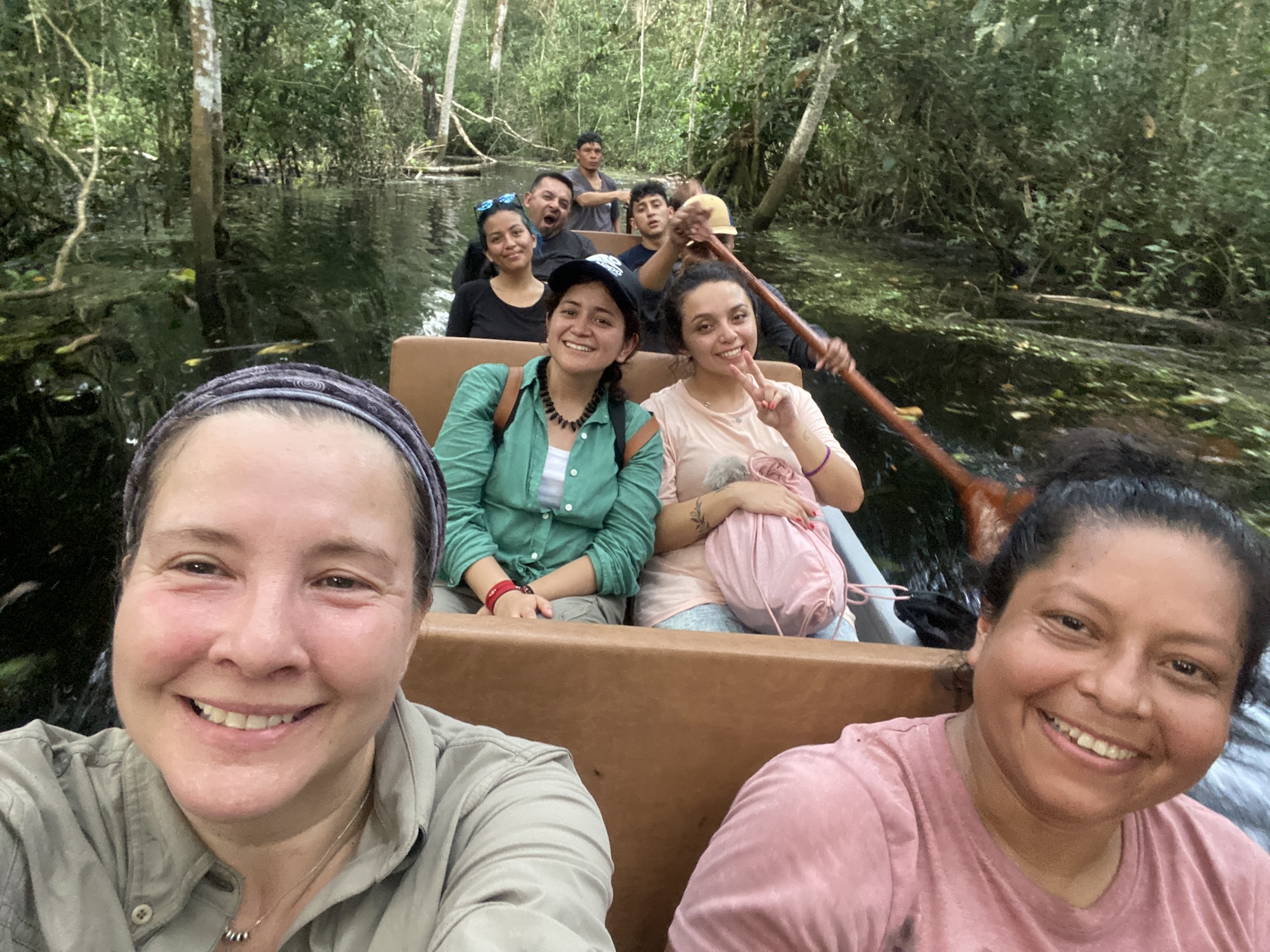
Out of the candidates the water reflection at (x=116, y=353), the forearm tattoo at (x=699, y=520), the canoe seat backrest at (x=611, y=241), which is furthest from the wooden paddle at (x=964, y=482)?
the water reflection at (x=116, y=353)

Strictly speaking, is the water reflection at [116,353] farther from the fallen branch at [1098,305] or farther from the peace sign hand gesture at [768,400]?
the fallen branch at [1098,305]

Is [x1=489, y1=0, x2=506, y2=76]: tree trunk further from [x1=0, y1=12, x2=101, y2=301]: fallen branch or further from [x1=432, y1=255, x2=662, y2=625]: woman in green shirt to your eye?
[x1=432, y1=255, x2=662, y2=625]: woman in green shirt

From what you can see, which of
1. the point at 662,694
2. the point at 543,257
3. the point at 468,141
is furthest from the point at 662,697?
the point at 468,141

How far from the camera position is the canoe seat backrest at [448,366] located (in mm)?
2248

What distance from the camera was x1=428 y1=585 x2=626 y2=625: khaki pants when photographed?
1644 mm

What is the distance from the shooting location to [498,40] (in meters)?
19.4

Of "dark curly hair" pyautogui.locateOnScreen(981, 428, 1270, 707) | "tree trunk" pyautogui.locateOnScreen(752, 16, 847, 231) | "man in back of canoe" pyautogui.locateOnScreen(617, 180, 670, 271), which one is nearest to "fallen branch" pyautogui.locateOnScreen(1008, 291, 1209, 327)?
"tree trunk" pyautogui.locateOnScreen(752, 16, 847, 231)

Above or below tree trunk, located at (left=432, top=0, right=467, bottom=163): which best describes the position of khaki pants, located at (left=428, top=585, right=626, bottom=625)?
below

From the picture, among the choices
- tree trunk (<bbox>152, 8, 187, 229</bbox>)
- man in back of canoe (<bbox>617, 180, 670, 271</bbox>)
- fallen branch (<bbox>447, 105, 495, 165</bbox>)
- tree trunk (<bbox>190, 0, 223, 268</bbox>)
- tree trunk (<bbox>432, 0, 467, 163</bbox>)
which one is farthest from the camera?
fallen branch (<bbox>447, 105, 495, 165</bbox>)

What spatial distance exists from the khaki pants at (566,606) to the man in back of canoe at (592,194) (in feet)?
13.6

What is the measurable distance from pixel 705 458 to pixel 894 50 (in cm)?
692

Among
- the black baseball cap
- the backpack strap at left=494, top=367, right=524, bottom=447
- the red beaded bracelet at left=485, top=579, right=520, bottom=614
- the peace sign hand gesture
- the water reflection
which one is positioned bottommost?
the water reflection

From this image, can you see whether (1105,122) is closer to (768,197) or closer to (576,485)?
(768,197)

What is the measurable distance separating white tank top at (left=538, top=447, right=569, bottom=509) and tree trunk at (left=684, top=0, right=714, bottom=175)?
913 centimetres
